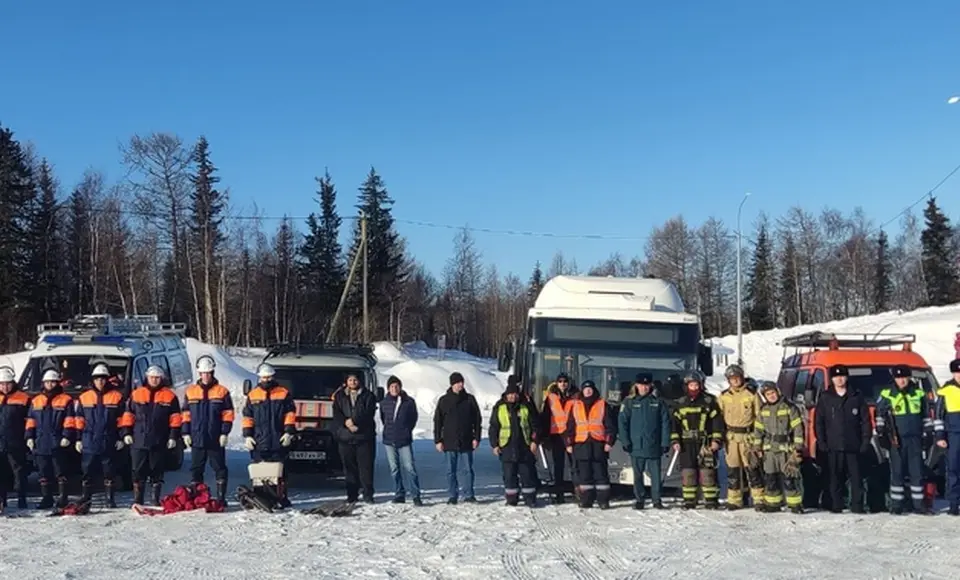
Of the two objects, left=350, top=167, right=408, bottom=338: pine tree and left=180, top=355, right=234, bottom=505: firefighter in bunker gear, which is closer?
left=180, top=355, right=234, bottom=505: firefighter in bunker gear

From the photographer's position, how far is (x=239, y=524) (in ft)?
36.5

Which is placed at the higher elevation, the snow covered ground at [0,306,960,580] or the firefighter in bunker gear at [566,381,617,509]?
the firefighter in bunker gear at [566,381,617,509]

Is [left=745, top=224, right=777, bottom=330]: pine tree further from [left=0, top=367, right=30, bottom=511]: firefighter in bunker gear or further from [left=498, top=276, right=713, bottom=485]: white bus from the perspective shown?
[left=0, top=367, right=30, bottom=511]: firefighter in bunker gear

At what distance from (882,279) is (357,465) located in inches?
3215

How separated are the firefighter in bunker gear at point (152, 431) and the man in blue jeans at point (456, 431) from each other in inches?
142

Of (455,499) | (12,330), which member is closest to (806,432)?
(455,499)

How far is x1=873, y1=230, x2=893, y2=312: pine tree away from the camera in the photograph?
84.9 metres

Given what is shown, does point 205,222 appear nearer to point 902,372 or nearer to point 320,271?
point 320,271

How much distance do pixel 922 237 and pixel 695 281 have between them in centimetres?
2010

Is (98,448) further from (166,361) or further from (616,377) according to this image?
(616,377)

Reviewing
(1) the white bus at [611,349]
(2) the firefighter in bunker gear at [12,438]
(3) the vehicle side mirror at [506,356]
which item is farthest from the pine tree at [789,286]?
(2) the firefighter in bunker gear at [12,438]

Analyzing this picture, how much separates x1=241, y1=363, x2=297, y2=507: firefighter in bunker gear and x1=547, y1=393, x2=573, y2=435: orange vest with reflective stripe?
358 cm

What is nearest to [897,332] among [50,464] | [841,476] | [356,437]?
[841,476]

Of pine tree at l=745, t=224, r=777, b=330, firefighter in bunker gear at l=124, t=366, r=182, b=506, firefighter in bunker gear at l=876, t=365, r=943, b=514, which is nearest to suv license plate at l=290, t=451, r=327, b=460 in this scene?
firefighter in bunker gear at l=124, t=366, r=182, b=506
